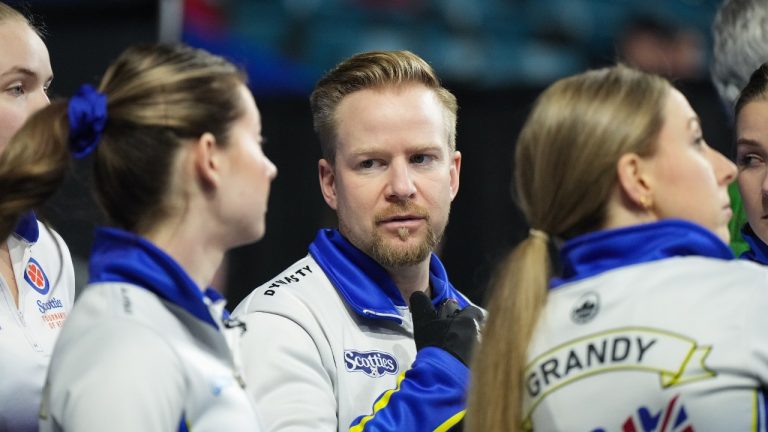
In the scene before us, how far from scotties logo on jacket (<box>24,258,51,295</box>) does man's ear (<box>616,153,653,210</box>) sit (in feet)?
4.54

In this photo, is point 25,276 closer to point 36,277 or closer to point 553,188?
point 36,277

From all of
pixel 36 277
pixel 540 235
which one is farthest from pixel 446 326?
pixel 36 277

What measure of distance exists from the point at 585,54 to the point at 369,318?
4048mm

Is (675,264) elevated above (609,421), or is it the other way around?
(675,264)

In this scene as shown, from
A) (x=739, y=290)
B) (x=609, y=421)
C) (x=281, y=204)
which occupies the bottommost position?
(x=281, y=204)

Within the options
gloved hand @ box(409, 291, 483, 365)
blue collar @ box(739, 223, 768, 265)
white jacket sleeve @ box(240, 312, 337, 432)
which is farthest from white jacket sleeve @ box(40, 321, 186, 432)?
blue collar @ box(739, 223, 768, 265)

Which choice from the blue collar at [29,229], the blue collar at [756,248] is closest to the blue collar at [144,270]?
the blue collar at [29,229]

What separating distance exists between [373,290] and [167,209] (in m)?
0.83

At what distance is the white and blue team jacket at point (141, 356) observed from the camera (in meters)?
1.74

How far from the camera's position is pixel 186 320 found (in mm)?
1957

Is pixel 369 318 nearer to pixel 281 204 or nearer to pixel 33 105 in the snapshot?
pixel 33 105

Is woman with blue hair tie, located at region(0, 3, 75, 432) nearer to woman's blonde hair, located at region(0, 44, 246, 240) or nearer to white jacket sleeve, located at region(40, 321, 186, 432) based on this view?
woman's blonde hair, located at region(0, 44, 246, 240)

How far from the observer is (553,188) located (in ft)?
6.75

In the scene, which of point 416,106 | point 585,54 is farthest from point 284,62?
point 416,106
